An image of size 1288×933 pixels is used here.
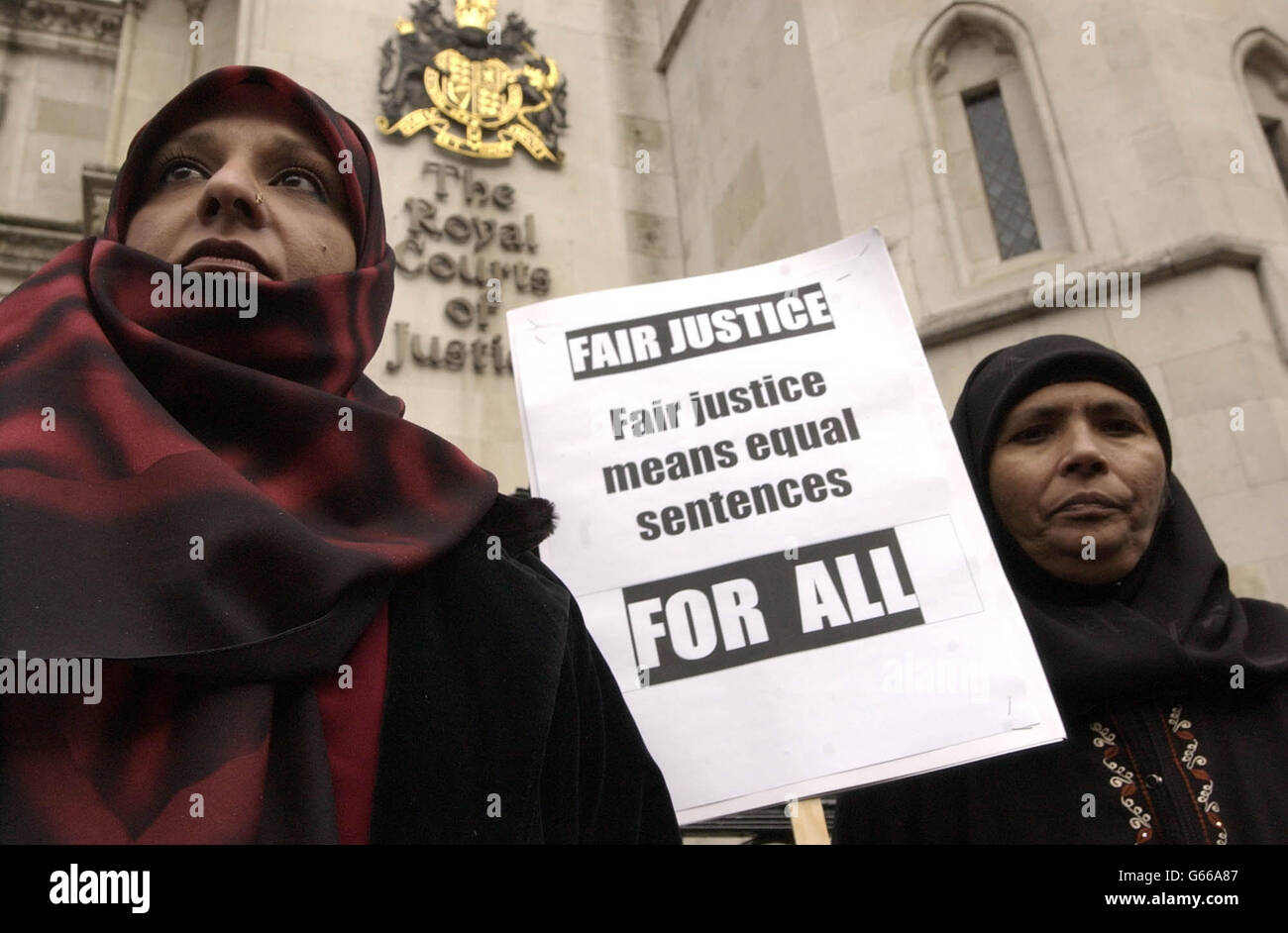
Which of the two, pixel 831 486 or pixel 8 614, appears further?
pixel 831 486

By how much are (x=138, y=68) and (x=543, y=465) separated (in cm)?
699

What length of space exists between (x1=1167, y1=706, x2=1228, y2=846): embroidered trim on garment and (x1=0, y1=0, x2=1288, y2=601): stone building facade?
8.32 ft

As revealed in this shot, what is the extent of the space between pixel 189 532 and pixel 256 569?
0.08m

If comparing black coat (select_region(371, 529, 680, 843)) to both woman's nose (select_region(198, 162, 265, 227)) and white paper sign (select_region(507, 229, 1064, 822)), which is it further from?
woman's nose (select_region(198, 162, 265, 227))

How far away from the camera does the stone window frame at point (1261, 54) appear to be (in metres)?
4.86

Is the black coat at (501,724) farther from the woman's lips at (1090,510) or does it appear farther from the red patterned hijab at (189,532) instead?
the woman's lips at (1090,510)

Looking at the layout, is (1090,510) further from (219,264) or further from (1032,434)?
(219,264)

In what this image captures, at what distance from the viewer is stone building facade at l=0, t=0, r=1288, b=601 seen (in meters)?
4.32

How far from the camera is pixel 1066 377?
1.97 metres

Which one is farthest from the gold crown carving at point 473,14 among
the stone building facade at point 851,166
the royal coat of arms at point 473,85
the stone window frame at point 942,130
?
the stone window frame at point 942,130

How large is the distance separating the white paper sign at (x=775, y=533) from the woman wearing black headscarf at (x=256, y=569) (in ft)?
1.01

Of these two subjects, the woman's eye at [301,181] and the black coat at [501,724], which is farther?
the woman's eye at [301,181]
